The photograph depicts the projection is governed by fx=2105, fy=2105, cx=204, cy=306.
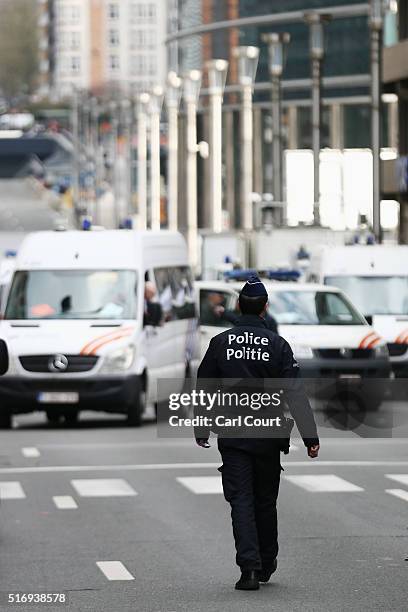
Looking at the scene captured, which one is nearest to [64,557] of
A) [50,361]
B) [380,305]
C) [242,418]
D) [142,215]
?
[242,418]

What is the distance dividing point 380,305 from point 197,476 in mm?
13111

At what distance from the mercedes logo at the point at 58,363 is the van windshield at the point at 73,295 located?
2.26 ft

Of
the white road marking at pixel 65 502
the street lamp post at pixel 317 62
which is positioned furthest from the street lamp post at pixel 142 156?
the white road marking at pixel 65 502

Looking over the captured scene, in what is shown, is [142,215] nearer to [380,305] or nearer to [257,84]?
[257,84]

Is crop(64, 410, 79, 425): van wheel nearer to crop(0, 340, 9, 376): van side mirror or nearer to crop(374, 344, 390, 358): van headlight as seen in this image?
crop(374, 344, 390, 358): van headlight

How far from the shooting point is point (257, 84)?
308ft

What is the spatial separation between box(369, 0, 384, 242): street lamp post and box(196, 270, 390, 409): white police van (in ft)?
41.6

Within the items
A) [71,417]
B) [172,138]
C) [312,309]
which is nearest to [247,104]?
[172,138]

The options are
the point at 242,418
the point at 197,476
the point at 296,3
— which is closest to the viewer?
the point at 242,418

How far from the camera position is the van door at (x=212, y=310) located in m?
29.0

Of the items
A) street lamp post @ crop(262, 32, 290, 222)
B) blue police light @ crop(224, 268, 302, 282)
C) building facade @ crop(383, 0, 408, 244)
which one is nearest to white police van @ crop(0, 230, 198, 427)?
blue police light @ crop(224, 268, 302, 282)

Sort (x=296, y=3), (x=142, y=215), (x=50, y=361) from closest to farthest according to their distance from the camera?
(x=50, y=361)
(x=296, y=3)
(x=142, y=215)

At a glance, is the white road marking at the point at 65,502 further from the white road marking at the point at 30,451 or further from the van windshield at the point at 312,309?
the van windshield at the point at 312,309

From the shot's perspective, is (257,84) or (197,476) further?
(257,84)
